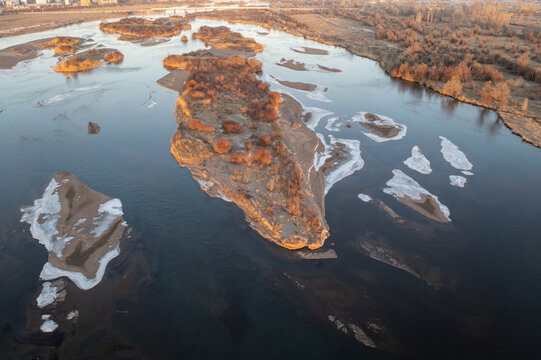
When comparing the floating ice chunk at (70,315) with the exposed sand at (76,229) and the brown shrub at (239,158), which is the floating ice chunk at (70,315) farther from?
the brown shrub at (239,158)

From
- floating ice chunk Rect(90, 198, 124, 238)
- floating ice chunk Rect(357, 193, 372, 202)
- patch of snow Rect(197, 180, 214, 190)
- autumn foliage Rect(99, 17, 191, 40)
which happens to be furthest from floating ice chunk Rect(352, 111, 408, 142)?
autumn foliage Rect(99, 17, 191, 40)

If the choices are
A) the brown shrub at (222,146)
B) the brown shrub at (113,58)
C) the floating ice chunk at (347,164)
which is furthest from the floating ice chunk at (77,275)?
the brown shrub at (113,58)

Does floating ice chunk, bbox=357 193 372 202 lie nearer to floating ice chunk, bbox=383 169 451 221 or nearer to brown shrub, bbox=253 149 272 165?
floating ice chunk, bbox=383 169 451 221

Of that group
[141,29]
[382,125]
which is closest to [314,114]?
[382,125]

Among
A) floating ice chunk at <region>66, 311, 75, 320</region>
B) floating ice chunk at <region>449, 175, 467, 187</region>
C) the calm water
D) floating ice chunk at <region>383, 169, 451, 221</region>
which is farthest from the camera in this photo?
floating ice chunk at <region>449, 175, 467, 187</region>

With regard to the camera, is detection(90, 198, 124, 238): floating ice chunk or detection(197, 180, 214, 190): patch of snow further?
detection(197, 180, 214, 190): patch of snow

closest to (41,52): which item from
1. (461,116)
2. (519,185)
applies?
(461,116)
